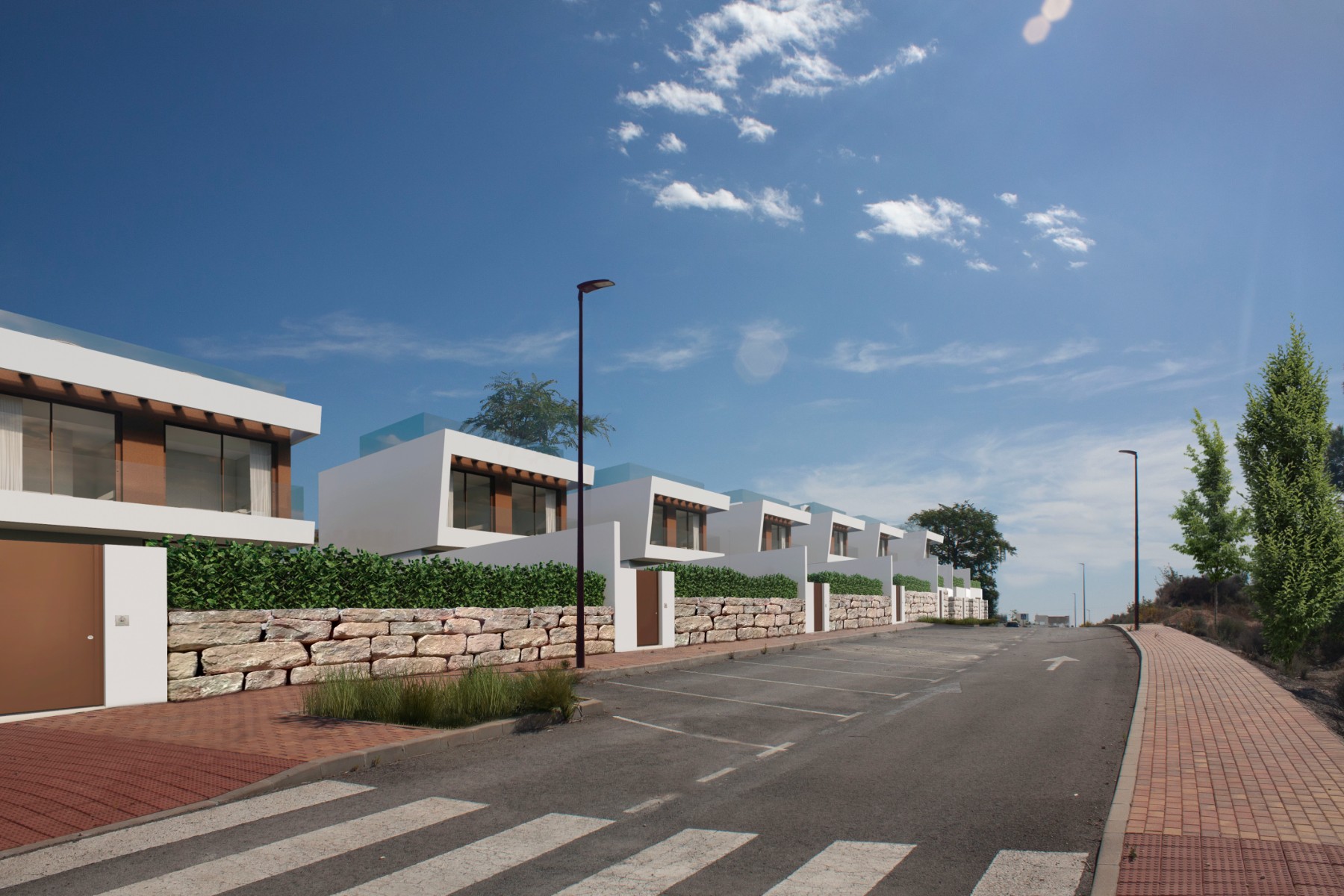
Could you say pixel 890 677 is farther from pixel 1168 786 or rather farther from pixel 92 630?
pixel 92 630

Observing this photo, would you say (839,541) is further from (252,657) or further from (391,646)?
(252,657)

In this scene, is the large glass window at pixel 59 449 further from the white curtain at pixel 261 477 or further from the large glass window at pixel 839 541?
the large glass window at pixel 839 541

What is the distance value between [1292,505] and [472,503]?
24.8m

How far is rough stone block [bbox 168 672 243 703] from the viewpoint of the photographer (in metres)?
13.0

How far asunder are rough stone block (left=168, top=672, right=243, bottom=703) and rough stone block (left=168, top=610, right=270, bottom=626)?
2.83 feet

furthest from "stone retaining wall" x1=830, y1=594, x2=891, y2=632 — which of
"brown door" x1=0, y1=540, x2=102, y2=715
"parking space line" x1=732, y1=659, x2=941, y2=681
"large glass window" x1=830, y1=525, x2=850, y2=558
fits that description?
"brown door" x1=0, y1=540, x2=102, y2=715

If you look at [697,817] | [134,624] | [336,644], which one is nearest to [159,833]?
[697,817]

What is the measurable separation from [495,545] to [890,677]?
13774 mm

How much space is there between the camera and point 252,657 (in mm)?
14062

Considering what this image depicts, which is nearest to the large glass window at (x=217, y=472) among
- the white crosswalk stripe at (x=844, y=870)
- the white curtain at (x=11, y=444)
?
the white curtain at (x=11, y=444)

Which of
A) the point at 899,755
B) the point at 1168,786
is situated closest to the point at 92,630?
the point at 899,755

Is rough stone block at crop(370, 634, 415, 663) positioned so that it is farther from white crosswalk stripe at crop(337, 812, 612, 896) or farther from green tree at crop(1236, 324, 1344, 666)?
green tree at crop(1236, 324, 1344, 666)

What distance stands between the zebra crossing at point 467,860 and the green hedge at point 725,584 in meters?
19.0

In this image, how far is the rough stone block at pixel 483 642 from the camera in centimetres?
1823
